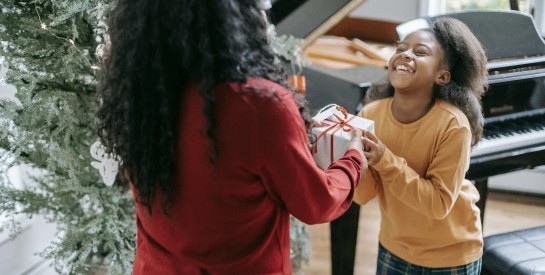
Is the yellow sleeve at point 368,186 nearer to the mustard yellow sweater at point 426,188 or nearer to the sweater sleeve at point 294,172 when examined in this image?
the mustard yellow sweater at point 426,188

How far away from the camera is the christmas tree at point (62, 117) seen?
5.63 ft

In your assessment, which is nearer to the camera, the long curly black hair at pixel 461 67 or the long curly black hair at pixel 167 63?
the long curly black hair at pixel 167 63

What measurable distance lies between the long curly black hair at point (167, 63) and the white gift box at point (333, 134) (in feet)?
0.91

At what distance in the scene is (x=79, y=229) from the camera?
1.94m

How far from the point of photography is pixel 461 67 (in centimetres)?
Result: 142

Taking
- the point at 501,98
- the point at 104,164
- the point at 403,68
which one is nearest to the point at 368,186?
the point at 403,68

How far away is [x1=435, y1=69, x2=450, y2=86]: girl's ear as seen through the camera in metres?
1.39

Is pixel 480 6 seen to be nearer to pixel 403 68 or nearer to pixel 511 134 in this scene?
pixel 511 134

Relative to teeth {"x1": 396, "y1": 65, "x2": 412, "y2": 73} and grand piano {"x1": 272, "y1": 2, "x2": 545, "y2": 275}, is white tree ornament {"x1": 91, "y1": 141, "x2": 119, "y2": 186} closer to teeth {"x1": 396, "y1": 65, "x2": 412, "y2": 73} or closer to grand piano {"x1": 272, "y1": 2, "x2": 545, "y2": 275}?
grand piano {"x1": 272, "y1": 2, "x2": 545, "y2": 275}

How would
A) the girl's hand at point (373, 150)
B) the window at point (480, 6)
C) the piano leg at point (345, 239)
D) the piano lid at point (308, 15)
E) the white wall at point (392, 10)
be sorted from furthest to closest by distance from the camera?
the white wall at point (392, 10)
the window at point (480, 6)
the piano lid at point (308, 15)
the piano leg at point (345, 239)
the girl's hand at point (373, 150)

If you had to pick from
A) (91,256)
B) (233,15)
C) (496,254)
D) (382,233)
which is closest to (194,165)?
(233,15)

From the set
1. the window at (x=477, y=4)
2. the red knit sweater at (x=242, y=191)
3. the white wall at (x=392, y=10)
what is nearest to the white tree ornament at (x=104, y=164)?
the red knit sweater at (x=242, y=191)

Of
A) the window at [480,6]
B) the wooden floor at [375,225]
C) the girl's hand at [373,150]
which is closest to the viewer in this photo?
the girl's hand at [373,150]

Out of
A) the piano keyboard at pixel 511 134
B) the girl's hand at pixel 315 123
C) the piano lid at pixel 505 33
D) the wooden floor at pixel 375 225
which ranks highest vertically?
the girl's hand at pixel 315 123
